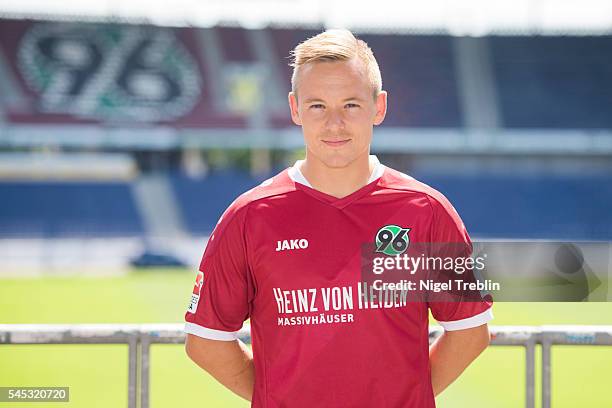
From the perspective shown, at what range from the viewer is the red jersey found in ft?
5.34

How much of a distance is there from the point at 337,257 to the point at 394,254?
5.4 inches

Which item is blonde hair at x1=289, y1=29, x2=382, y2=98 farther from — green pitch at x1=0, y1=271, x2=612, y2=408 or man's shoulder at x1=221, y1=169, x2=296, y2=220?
green pitch at x1=0, y1=271, x2=612, y2=408

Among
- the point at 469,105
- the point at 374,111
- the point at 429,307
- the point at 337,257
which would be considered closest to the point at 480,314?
the point at 429,307

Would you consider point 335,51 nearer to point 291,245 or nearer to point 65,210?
point 291,245

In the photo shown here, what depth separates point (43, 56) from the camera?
2702 cm

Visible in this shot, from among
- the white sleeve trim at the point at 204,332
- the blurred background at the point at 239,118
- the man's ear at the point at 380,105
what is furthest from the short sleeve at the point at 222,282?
the blurred background at the point at 239,118

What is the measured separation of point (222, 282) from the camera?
167cm

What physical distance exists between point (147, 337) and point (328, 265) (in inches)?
31.8

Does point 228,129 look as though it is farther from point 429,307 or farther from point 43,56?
point 429,307

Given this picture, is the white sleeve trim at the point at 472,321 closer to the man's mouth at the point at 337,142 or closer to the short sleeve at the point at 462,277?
the short sleeve at the point at 462,277

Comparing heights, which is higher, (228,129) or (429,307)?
(228,129)

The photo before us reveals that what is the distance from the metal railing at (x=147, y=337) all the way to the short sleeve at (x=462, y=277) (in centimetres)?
42

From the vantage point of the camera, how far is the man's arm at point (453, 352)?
68.7 inches

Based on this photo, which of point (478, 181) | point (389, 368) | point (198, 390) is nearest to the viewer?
point (389, 368)
